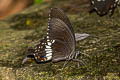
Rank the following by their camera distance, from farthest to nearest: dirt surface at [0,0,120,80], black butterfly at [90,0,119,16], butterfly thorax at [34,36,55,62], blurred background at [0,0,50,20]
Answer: blurred background at [0,0,50,20]
black butterfly at [90,0,119,16]
butterfly thorax at [34,36,55,62]
dirt surface at [0,0,120,80]

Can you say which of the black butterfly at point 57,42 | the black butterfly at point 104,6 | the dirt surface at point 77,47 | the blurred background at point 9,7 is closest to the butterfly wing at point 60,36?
the black butterfly at point 57,42

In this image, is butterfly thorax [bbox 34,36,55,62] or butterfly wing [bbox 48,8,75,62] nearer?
butterfly wing [bbox 48,8,75,62]

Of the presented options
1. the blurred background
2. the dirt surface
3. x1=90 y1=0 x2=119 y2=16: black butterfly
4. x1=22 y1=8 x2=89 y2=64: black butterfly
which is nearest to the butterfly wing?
x1=22 y1=8 x2=89 y2=64: black butterfly

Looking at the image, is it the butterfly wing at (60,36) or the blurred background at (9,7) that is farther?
the blurred background at (9,7)

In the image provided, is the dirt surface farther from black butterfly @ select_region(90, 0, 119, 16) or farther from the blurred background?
the blurred background

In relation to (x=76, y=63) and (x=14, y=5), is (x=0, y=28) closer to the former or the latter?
(x=76, y=63)

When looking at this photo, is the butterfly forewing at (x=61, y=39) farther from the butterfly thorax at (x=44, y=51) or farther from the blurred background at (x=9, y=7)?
the blurred background at (x=9, y=7)

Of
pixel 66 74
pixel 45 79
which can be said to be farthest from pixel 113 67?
pixel 45 79
